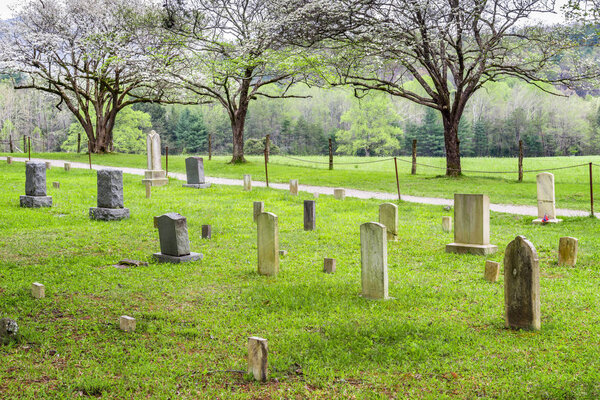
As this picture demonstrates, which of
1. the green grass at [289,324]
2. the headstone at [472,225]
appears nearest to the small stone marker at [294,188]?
the green grass at [289,324]

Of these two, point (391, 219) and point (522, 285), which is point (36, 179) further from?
point (522, 285)

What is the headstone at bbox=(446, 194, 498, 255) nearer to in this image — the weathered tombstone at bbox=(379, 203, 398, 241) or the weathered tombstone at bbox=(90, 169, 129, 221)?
the weathered tombstone at bbox=(379, 203, 398, 241)

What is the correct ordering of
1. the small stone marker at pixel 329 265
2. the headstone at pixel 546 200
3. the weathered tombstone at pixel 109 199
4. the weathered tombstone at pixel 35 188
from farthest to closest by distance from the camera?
1. the weathered tombstone at pixel 35 188
2. the weathered tombstone at pixel 109 199
3. the headstone at pixel 546 200
4. the small stone marker at pixel 329 265

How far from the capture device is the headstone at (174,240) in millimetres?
10016

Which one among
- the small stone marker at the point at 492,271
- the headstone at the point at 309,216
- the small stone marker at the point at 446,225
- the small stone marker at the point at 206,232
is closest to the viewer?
the small stone marker at the point at 492,271

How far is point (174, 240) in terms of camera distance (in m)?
10.1

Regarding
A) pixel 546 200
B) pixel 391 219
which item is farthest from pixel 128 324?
pixel 546 200

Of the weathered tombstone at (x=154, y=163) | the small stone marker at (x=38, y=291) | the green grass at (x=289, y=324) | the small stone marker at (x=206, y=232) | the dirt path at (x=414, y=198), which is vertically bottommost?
the green grass at (x=289, y=324)

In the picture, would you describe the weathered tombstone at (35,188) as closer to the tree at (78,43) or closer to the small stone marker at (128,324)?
the small stone marker at (128,324)

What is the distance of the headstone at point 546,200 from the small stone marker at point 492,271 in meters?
6.48

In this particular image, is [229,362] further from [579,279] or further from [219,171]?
[219,171]

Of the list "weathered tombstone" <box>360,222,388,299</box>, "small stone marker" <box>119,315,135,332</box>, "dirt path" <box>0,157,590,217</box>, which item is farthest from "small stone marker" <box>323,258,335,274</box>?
"dirt path" <box>0,157,590,217</box>

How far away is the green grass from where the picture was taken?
199 inches

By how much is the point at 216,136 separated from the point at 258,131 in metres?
6.75
